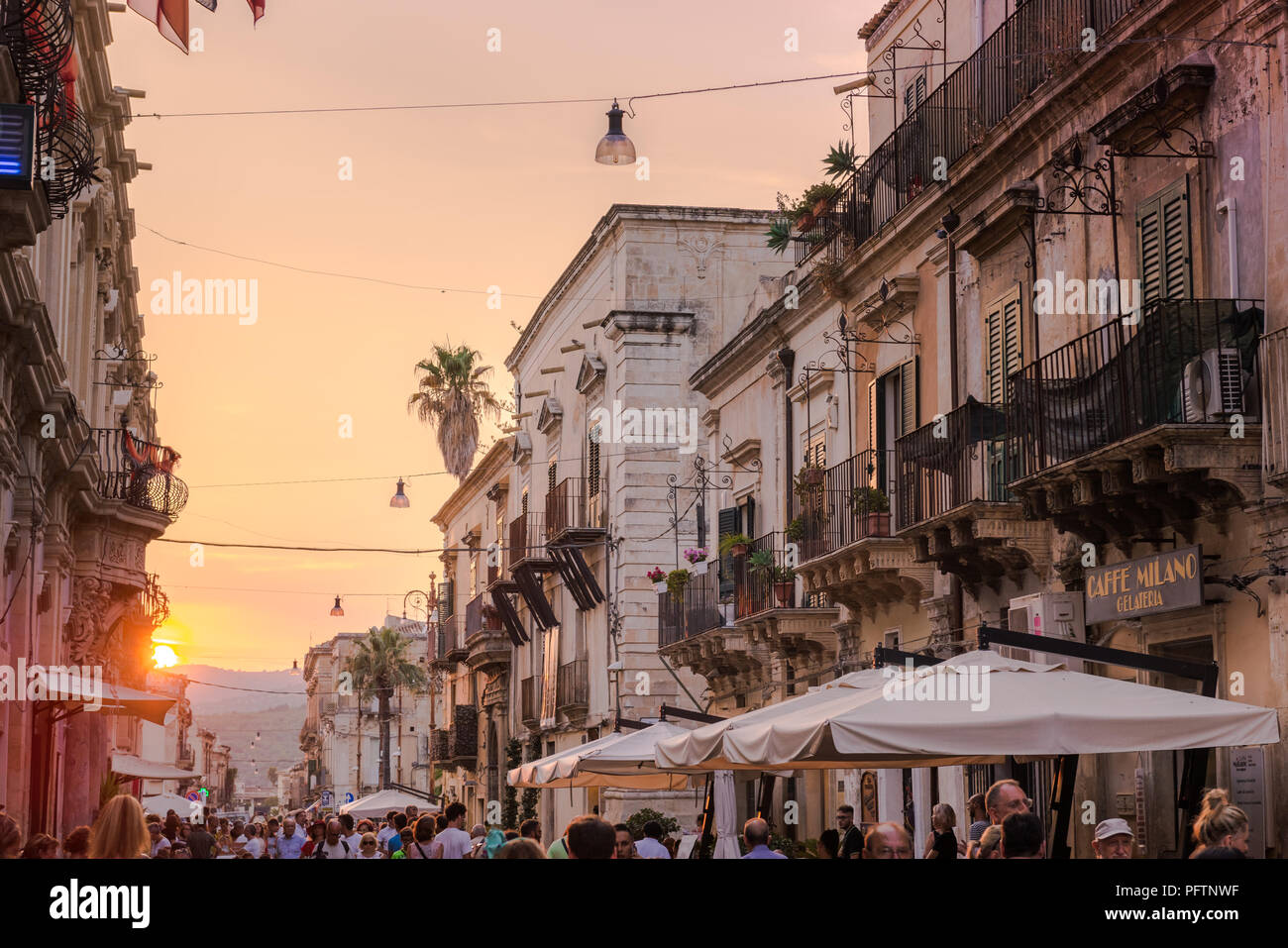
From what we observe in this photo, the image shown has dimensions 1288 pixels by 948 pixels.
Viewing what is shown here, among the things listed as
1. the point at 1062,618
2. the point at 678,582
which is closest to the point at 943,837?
the point at 1062,618

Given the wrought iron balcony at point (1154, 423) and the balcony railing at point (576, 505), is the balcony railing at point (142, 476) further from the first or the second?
the wrought iron balcony at point (1154, 423)

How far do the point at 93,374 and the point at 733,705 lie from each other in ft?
39.8

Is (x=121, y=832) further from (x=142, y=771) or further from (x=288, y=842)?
(x=142, y=771)

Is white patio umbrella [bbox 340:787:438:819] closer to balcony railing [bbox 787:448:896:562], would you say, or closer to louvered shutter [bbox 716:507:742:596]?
louvered shutter [bbox 716:507:742:596]

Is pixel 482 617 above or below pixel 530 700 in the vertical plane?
above

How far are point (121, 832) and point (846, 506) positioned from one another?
14.9 meters

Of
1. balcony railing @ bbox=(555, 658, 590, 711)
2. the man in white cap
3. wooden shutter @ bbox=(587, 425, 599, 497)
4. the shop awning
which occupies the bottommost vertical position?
the shop awning

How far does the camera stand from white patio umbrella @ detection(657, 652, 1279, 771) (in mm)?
10070

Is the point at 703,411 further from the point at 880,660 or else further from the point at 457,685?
the point at 457,685

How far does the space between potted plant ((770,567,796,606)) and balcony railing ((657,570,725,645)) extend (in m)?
3.37

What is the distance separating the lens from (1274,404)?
12250 millimetres

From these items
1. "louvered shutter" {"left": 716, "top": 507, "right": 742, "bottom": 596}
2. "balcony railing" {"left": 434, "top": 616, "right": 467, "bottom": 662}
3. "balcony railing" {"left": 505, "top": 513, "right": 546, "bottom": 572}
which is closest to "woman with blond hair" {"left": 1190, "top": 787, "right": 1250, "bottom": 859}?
"louvered shutter" {"left": 716, "top": 507, "right": 742, "bottom": 596}

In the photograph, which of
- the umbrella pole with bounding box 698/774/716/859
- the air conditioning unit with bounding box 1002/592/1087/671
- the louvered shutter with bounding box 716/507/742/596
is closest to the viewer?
the air conditioning unit with bounding box 1002/592/1087/671

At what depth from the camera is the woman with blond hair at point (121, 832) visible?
23.8ft
